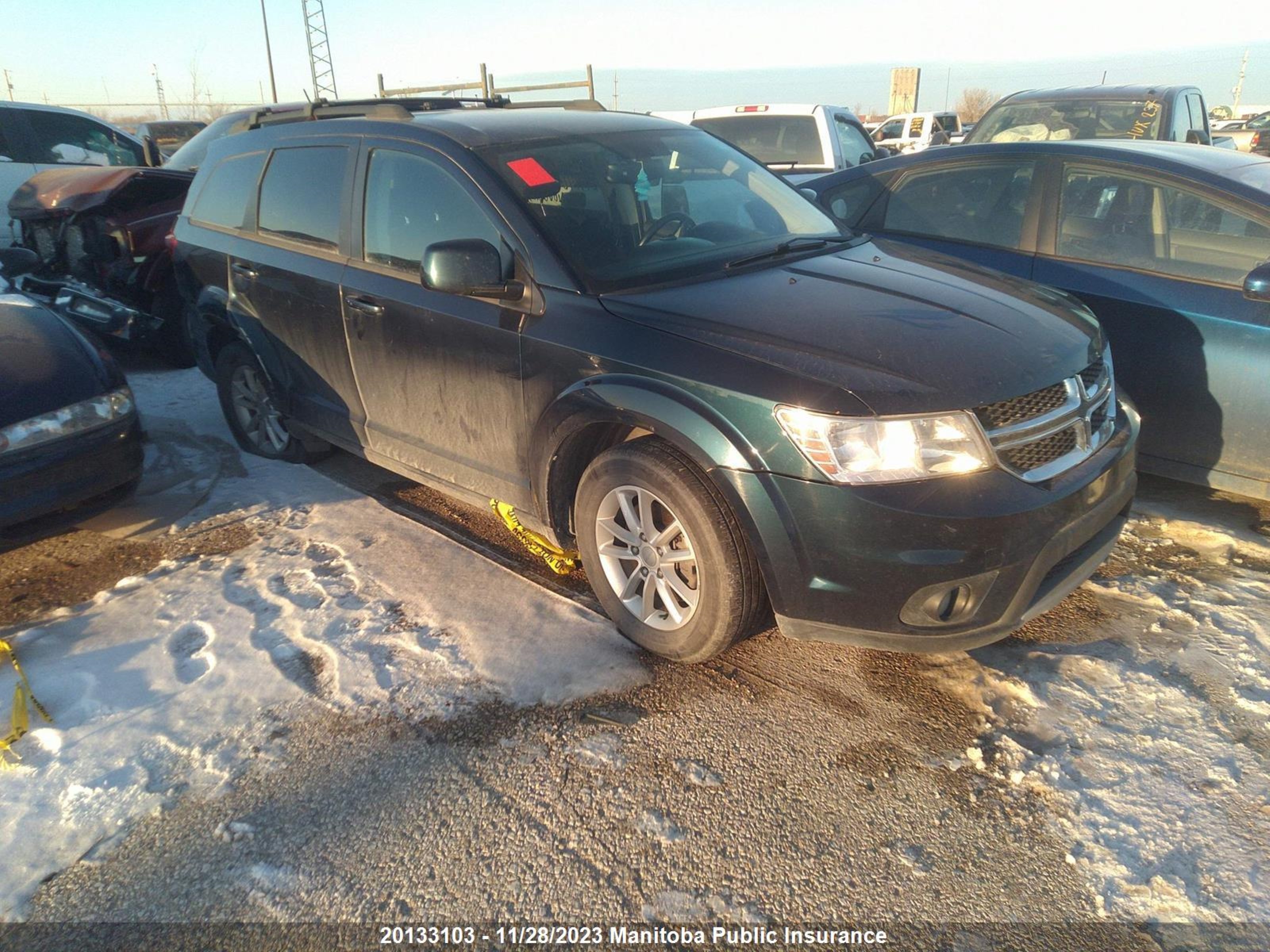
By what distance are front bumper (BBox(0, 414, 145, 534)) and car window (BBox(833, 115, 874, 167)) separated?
7.91 m

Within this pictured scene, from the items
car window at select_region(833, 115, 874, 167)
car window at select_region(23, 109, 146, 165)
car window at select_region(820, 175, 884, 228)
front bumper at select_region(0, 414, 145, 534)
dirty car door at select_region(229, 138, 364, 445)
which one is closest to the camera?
front bumper at select_region(0, 414, 145, 534)

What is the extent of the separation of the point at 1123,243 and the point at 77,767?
455 centimetres

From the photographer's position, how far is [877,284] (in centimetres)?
312

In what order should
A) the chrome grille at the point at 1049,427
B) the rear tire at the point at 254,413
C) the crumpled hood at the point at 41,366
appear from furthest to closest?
the rear tire at the point at 254,413, the crumpled hood at the point at 41,366, the chrome grille at the point at 1049,427

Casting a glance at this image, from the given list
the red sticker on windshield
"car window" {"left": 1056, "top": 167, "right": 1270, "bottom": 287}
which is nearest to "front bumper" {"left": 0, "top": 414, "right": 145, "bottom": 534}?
the red sticker on windshield

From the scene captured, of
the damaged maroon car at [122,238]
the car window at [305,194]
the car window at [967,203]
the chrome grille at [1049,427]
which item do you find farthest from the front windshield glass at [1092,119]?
the damaged maroon car at [122,238]

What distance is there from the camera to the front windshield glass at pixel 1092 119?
328 inches

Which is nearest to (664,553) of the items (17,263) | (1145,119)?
(17,263)

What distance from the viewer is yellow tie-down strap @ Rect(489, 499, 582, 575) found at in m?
3.63

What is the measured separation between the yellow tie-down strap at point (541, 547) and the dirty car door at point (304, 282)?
85 cm

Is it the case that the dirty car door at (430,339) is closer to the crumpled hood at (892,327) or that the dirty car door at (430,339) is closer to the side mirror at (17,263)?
the crumpled hood at (892,327)

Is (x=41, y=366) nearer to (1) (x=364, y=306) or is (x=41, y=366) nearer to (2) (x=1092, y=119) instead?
(1) (x=364, y=306)

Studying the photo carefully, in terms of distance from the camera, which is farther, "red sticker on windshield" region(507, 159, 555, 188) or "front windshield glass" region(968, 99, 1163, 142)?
"front windshield glass" region(968, 99, 1163, 142)

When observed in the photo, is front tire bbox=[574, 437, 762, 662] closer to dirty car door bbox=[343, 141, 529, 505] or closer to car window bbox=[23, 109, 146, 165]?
dirty car door bbox=[343, 141, 529, 505]
